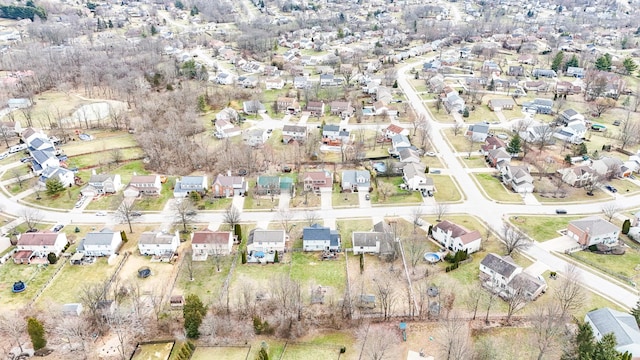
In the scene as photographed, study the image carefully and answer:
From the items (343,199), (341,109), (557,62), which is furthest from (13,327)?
(557,62)

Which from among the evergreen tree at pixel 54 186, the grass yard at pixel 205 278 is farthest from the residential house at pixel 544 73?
the evergreen tree at pixel 54 186

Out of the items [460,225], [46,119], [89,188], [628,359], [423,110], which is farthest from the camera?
[423,110]

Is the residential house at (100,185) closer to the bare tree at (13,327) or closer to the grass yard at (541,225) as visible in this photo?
the bare tree at (13,327)

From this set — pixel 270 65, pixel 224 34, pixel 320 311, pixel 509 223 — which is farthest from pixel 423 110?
pixel 224 34

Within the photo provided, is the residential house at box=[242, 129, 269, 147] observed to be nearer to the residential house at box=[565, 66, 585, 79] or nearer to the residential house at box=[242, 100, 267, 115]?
the residential house at box=[242, 100, 267, 115]

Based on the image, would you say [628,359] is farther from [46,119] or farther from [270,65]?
[270,65]
